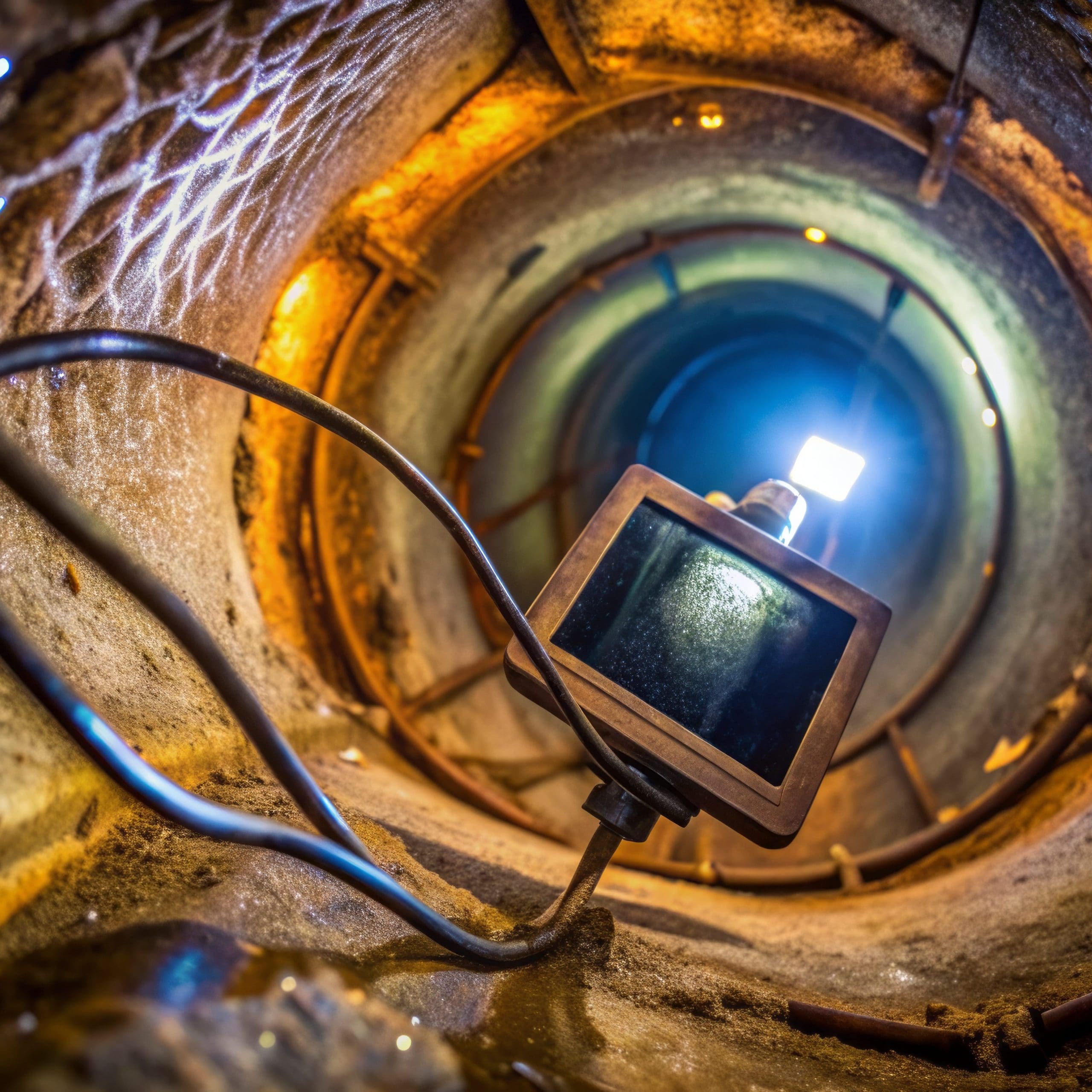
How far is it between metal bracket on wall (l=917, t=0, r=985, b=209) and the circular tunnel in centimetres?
5

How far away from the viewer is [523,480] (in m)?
4.49

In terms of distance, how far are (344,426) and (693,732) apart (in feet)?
3.60

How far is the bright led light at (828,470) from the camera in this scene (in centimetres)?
309

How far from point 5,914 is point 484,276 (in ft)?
10.1

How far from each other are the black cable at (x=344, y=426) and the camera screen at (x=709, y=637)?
233mm

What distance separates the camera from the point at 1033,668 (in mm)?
3160

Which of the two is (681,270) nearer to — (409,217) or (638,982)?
(409,217)

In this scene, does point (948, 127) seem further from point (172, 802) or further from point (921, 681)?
point (172, 802)

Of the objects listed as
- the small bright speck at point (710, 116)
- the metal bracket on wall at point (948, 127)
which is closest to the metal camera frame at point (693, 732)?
the metal bracket on wall at point (948, 127)

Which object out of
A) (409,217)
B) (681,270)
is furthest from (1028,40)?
(681,270)

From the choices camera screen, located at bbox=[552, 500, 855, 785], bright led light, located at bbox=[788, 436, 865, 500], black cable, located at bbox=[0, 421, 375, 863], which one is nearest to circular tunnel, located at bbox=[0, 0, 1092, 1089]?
black cable, located at bbox=[0, 421, 375, 863]

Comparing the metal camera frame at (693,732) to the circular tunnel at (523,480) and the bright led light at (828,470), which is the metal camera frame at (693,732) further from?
the bright led light at (828,470)

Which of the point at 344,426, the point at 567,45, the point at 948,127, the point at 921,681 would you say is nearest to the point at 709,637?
the point at 344,426

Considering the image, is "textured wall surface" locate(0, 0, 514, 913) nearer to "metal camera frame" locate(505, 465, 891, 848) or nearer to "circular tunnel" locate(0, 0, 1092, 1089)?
"circular tunnel" locate(0, 0, 1092, 1089)
